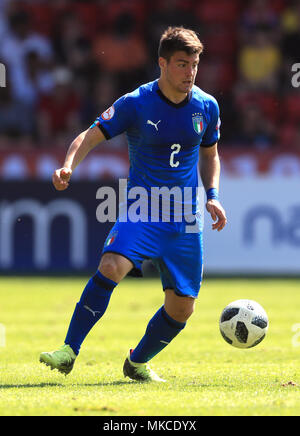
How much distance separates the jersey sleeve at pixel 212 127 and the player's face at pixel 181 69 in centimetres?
36

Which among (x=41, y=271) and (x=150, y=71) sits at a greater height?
(x=150, y=71)

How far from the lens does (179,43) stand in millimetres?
5781

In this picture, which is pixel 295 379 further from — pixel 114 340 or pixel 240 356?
pixel 114 340

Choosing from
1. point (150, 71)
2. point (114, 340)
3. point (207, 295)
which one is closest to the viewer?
point (114, 340)

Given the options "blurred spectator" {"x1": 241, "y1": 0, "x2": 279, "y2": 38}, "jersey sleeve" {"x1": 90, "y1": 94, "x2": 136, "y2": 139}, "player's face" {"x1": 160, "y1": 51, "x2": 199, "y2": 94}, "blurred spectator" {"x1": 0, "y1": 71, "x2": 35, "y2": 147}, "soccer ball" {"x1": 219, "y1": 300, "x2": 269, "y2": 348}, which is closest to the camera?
"player's face" {"x1": 160, "y1": 51, "x2": 199, "y2": 94}

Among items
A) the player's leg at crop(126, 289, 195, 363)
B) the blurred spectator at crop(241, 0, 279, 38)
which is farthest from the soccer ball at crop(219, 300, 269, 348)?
the blurred spectator at crop(241, 0, 279, 38)

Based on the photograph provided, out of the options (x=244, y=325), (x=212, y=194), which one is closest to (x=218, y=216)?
(x=212, y=194)

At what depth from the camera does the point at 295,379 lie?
6.01m

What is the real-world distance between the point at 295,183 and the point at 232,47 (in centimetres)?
466

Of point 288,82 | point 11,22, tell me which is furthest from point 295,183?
point 11,22

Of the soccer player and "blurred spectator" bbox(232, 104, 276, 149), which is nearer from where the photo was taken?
the soccer player

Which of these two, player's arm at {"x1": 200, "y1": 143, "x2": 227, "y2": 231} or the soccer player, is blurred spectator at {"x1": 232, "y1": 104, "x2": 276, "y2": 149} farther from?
the soccer player

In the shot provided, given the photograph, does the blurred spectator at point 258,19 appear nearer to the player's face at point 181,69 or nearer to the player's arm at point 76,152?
the player's face at point 181,69

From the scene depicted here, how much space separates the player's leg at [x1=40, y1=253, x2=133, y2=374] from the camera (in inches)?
226
